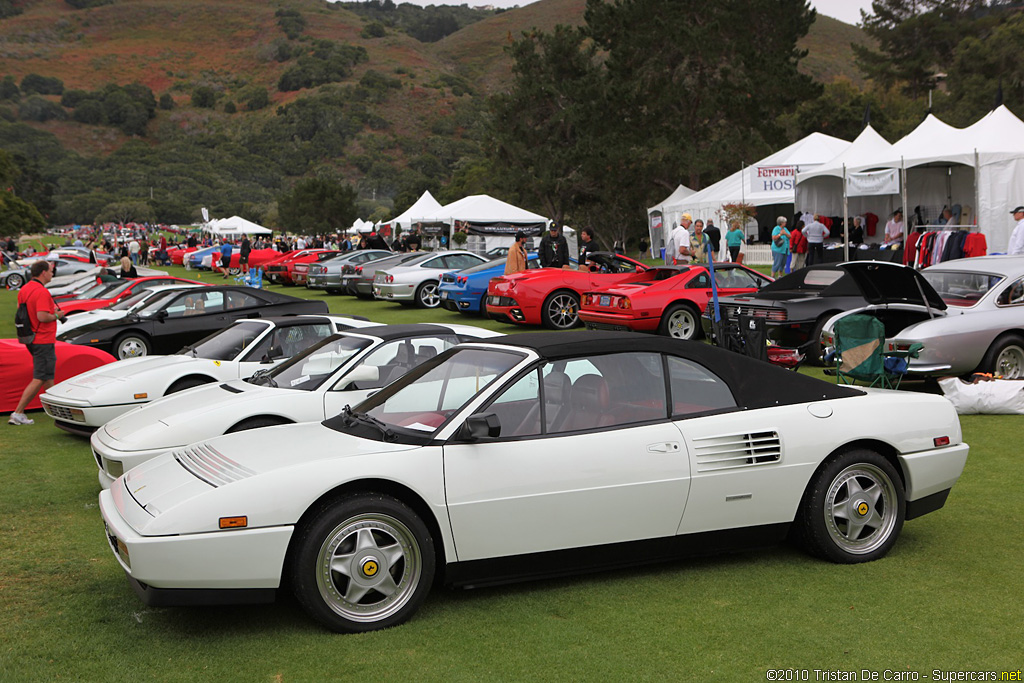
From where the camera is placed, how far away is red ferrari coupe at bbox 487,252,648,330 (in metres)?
16.7

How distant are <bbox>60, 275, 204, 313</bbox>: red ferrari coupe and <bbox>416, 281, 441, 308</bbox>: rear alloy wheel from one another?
5.53 meters

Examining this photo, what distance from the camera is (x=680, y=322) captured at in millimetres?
14828

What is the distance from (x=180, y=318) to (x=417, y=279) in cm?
851

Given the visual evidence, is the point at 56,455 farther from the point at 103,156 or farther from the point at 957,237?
the point at 103,156

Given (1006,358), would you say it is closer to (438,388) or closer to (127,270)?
(438,388)

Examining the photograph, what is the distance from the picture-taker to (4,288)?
124ft

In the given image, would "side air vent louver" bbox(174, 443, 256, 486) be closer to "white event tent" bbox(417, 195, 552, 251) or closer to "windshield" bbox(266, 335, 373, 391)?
"windshield" bbox(266, 335, 373, 391)

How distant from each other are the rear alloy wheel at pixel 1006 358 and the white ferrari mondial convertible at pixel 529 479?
215 inches

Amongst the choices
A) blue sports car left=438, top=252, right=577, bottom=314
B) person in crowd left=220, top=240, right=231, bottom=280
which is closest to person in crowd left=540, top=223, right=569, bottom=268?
blue sports car left=438, top=252, right=577, bottom=314

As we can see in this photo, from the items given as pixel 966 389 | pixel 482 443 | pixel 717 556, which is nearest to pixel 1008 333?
pixel 966 389

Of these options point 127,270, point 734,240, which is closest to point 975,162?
point 734,240

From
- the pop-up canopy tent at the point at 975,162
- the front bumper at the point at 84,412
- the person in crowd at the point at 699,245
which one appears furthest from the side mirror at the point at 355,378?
the pop-up canopy tent at the point at 975,162

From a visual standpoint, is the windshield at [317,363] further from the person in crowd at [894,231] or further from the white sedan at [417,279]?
the person in crowd at [894,231]

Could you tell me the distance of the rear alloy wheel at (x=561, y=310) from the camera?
54.8 ft
